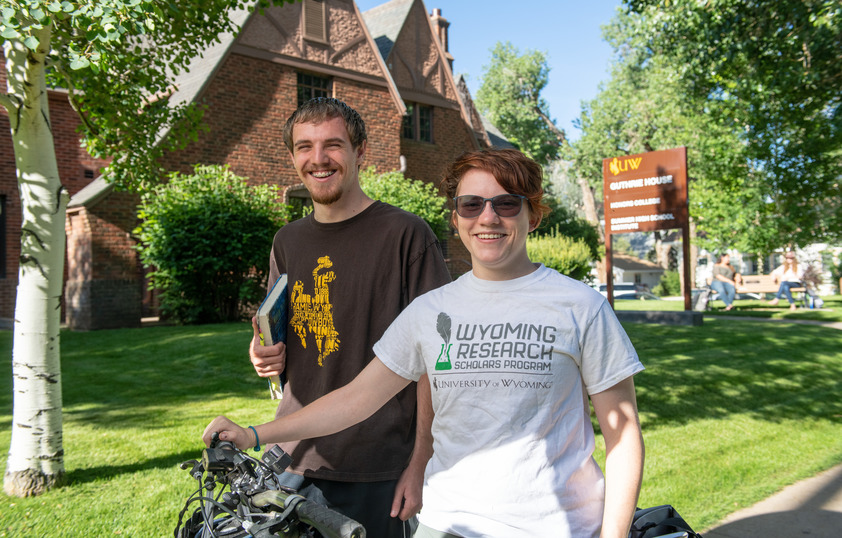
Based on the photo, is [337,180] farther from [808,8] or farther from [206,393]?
[808,8]

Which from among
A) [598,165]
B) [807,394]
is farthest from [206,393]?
[598,165]

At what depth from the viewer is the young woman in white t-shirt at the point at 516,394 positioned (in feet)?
5.60

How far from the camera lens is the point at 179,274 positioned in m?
13.9

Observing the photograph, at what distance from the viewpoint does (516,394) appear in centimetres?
175

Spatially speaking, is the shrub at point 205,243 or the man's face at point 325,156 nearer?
the man's face at point 325,156

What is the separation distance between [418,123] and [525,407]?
21.9m

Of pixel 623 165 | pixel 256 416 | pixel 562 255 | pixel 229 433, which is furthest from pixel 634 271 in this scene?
pixel 229 433

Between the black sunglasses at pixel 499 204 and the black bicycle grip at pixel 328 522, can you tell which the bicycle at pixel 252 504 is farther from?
the black sunglasses at pixel 499 204

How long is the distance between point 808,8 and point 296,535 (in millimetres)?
11052

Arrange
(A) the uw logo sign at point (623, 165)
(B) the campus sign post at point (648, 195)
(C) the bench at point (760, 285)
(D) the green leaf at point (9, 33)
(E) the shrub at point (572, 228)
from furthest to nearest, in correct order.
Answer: (E) the shrub at point (572, 228)
(C) the bench at point (760, 285)
(A) the uw logo sign at point (623, 165)
(B) the campus sign post at point (648, 195)
(D) the green leaf at point (9, 33)

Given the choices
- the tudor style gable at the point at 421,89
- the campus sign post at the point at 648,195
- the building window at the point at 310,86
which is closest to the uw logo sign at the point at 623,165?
the campus sign post at the point at 648,195

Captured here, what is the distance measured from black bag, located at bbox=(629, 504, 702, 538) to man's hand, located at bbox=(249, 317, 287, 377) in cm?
129

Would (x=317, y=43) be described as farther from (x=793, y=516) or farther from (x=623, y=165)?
(x=793, y=516)

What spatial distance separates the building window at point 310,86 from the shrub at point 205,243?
188 inches
